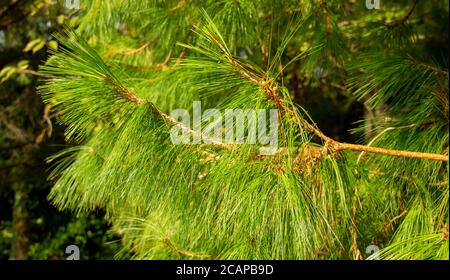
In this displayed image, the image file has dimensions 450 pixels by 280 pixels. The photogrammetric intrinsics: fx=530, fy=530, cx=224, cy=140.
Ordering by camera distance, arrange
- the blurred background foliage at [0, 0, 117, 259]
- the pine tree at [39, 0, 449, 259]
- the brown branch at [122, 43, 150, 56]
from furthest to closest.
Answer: the blurred background foliage at [0, 0, 117, 259] < the brown branch at [122, 43, 150, 56] < the pine tree at [39, 0, 449, 259]

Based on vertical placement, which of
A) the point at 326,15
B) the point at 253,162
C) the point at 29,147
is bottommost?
the point at 253,162

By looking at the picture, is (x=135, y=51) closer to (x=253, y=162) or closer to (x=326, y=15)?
(x=326, y=15)

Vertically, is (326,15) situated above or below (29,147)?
above

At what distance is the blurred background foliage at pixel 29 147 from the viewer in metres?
3.40

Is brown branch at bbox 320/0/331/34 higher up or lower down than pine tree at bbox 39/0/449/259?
higher up

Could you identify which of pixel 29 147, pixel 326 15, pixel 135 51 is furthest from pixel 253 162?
pixel 29 147

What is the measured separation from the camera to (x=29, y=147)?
3717mm

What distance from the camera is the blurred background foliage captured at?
340cm

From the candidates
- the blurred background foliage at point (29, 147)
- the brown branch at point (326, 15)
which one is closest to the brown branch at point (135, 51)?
the brown branch at point (326, 15)

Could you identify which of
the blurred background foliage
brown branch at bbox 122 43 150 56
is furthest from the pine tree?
the blurred background foliage

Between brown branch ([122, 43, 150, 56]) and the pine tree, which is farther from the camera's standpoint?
brown branch ([122, 43, 150, 56])

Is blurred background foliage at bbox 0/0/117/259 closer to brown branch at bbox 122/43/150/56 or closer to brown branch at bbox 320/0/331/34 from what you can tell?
brown branch at bbox 122/43/150/56

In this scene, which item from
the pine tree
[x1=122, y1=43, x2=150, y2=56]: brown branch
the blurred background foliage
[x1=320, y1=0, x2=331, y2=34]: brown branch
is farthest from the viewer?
the blurred background foliage

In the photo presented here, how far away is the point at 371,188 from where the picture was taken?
1.29 m
